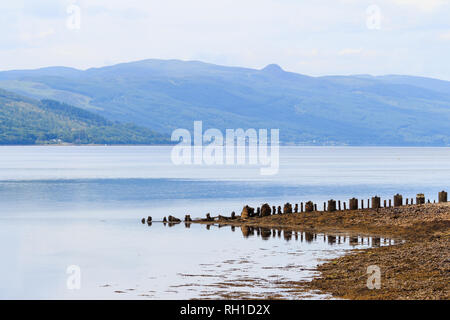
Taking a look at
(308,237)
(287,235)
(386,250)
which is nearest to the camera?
(386,250)

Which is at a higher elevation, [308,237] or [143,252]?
[308,237]

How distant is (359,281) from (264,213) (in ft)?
81.1

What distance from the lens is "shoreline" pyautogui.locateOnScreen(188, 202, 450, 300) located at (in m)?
24.7

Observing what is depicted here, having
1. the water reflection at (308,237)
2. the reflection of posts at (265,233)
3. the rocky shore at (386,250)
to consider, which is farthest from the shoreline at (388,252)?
the reflection of posts at (265,233)

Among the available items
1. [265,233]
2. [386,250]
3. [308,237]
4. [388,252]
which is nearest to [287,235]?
[308,237]

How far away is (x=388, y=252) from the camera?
1296 inches

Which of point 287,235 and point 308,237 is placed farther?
point 287,235

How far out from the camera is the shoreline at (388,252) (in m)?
24.7

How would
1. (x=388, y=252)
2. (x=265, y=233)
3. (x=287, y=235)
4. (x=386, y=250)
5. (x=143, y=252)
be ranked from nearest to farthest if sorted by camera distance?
(x=388, y=252), (x=386, y=250), (x=143, y=252), (x=287, y=235), (x=265, y=233)

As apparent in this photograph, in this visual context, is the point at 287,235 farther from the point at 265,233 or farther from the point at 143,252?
the point at 143,252

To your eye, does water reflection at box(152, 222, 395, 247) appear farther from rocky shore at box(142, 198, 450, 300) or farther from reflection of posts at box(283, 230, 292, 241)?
rocky shore at box(142, 198, 450, 300)

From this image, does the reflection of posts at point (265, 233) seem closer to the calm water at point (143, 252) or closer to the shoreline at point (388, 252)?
the calm water at point (143, 252)

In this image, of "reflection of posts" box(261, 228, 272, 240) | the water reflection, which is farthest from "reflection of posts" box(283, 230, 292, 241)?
"reflection of posts" box(261, 228, 272, 240)
